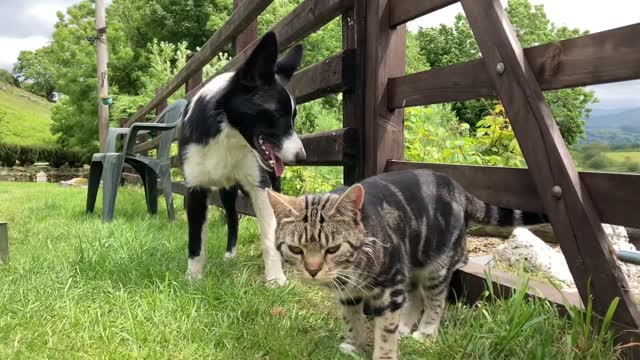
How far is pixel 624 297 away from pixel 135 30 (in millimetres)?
27596

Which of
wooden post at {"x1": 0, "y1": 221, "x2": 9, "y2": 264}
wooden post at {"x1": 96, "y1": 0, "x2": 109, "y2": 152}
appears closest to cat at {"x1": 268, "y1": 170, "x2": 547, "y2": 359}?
wooden post at {"x1": 0, "y1": 221, "x2": 9, "y2": 264}

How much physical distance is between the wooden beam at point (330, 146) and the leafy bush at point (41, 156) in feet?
77.3

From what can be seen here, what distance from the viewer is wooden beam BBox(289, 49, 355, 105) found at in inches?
108

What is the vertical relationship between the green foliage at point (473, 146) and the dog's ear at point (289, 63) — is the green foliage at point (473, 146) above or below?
below

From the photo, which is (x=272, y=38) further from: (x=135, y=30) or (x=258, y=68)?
(x=135, y=30)

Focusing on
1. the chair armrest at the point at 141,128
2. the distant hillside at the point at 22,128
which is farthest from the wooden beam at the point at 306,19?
the distant hillside at the point at 22,128

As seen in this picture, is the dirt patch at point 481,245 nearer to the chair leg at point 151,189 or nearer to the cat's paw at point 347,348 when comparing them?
the cat's paw at point 347,348

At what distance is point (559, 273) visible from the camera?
8.22ft

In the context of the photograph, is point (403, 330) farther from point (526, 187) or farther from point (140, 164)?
point (140, 164)

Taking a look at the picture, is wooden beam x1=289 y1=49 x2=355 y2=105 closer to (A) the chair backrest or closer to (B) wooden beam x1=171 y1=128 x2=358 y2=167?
(B) wooden beam x1=171 y1=128 x2=358 y2=167

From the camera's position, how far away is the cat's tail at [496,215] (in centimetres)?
198

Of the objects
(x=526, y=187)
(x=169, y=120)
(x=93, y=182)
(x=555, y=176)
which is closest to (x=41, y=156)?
(x=93, y=182)

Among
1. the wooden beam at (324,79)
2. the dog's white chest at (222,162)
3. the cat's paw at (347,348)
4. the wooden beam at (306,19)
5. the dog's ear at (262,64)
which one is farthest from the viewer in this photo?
the dog's white chest at (222,162)

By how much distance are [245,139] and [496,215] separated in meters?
1.48
